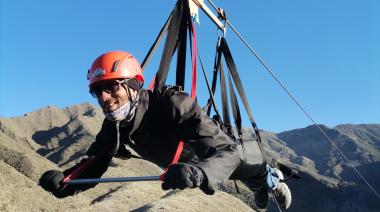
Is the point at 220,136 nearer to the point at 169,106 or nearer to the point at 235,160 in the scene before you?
the point at 235,160

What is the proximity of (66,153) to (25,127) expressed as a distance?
54.8m

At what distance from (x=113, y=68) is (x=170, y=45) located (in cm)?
186

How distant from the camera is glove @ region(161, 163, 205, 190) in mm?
5094

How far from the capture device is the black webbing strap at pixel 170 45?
25.4 ft

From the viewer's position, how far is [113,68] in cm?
668

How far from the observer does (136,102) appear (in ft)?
22.2

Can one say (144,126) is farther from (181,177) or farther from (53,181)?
(181,177)

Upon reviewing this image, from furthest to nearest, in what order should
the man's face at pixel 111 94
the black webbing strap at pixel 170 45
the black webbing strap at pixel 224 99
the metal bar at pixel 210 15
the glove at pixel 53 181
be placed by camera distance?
the metal bar at pixel 210 15
the black webbing strap at pixel 224 99
the black webbing strap at pixel 170 45
the glove at pixel 53 181
the man's face at pixel 111 94

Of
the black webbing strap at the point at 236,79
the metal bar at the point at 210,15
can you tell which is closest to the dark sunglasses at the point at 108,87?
the black webbing strap at the point at 236,79

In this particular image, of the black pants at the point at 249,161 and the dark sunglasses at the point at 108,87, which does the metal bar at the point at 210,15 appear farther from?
the dark sunglasses at the point at 108,87

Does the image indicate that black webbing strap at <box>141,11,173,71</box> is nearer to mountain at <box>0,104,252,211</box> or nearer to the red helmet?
the red helmet

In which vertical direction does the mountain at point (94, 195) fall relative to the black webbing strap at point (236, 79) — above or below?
below

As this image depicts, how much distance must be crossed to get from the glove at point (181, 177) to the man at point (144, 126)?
0.42 metres

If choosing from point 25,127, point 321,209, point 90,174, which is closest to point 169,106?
point 90,174
